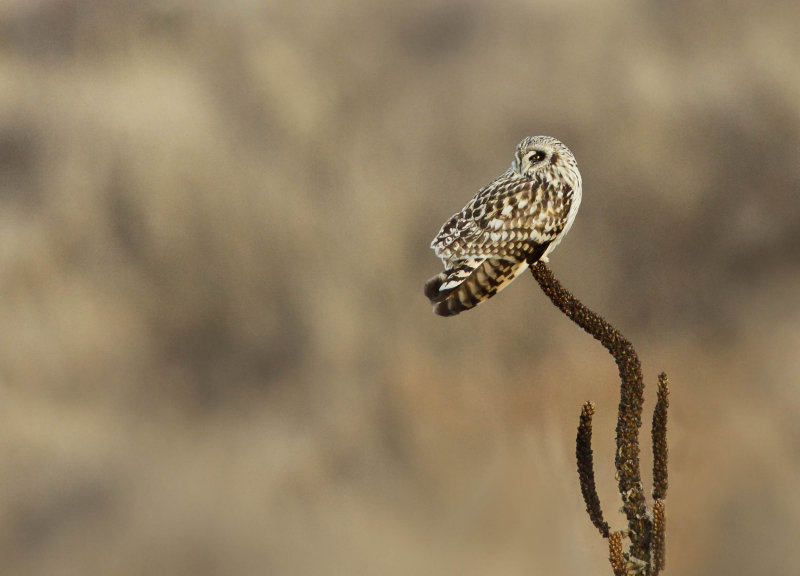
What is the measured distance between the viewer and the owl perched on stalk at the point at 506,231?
1.12 meters

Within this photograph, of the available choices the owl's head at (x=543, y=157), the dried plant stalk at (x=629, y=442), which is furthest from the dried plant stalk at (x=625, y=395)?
the owl's head at (x=543, y=157)

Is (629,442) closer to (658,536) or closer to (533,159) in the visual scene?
(658,536)

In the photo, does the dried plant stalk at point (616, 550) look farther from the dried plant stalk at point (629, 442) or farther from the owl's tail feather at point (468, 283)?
the owl's tail feather at point (468, 283)

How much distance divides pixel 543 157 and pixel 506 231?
138 millimetres

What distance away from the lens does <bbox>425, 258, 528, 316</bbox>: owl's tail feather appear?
1115 millimetres

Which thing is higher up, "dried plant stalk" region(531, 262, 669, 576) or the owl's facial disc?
the owl's facial disc

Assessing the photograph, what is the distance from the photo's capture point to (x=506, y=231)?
1126 mm

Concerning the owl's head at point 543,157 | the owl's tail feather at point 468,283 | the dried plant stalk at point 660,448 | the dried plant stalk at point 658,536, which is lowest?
the dried plant stalk at point 658,536

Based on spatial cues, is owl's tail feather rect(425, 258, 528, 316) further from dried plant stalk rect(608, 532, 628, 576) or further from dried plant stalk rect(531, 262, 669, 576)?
dried plant stalk rect(608, 532, 628, 576)

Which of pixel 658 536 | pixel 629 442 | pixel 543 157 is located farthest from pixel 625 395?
pixel 543 157

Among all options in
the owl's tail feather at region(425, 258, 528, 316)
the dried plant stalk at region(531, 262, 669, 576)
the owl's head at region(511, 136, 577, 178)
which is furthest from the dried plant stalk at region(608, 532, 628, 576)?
the owl's head at region(511, 136, 577, 178)

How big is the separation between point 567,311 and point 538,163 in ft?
0.70

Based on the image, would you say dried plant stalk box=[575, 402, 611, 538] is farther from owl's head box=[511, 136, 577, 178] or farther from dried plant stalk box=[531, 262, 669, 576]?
owl's head box=[511, 136, 577, 178]

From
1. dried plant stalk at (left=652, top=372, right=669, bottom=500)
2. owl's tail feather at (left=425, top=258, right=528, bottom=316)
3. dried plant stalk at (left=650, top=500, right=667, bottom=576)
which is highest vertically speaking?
owl's tail feather at (left=425, top=258, right=528, bottom=316)
